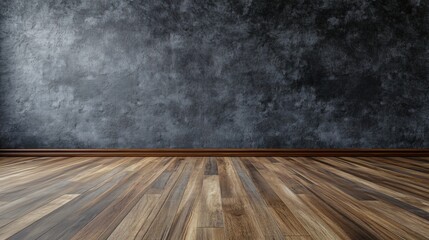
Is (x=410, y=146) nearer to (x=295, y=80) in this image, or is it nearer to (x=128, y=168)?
(x=295, y=80)

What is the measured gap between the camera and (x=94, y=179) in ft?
6.59

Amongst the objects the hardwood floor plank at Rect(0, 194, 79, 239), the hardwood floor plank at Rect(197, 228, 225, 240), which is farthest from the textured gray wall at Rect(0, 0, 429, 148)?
the hardwood floor plank at Rect(197, 228, 225, 240)

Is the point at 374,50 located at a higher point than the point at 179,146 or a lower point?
higher

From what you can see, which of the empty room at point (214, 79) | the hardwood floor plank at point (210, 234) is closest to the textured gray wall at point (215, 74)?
the empty room at point (214, 79)

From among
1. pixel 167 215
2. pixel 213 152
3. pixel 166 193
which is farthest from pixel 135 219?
pixel 213 152

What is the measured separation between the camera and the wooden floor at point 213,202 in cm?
107

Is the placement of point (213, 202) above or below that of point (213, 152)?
below

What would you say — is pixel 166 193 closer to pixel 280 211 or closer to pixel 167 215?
pixel 167 215

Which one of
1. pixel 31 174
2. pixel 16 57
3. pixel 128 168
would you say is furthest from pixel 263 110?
pixel 16 57

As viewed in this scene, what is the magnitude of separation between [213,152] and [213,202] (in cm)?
176

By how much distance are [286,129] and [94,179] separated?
1.81 meters

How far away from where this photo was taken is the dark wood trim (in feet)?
10.4

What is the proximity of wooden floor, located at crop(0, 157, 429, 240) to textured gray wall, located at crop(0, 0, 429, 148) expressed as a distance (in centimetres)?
72

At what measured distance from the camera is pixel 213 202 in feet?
4.70
